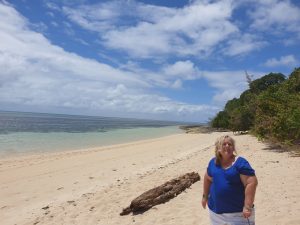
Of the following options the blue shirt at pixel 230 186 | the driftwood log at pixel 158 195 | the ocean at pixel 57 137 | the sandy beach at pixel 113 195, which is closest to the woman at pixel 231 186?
the blue shirt at pixel 230 186

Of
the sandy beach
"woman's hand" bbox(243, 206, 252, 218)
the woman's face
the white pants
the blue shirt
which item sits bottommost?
the sandy beach

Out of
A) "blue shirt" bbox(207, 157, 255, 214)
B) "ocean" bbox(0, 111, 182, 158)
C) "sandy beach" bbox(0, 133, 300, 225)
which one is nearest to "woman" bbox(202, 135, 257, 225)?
"blue shirt" bbox(207, 157, 255, 214)

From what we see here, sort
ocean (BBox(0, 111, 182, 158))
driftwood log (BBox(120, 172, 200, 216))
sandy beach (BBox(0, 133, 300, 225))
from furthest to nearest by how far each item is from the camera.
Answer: ocean (BBox(0, 111, 182, 158)) → driftwood log (BBox(120, 172, 200, 216)) → sandy beach (BBox(0, 133, 300, 225))

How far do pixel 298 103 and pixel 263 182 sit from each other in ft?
26.3

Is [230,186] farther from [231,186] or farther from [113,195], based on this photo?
[113,195]

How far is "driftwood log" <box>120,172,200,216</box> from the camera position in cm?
746

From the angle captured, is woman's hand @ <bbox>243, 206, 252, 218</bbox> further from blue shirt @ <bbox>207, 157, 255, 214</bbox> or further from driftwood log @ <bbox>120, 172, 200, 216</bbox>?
driftwood log @ <bbox>120, 172, 200, 216</bbox>

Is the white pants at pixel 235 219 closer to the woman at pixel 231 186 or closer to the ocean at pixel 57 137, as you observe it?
the woman at pixel 231 186

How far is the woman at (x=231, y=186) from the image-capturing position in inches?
146

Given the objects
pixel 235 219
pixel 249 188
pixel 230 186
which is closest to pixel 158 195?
pixel 235 219

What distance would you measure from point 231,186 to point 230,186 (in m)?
0.01

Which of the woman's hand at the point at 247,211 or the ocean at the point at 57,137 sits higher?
the woman's hand at the point at 247,211

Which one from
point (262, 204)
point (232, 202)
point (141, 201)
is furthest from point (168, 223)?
point (232, 202)

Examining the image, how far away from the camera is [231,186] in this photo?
150 inches
